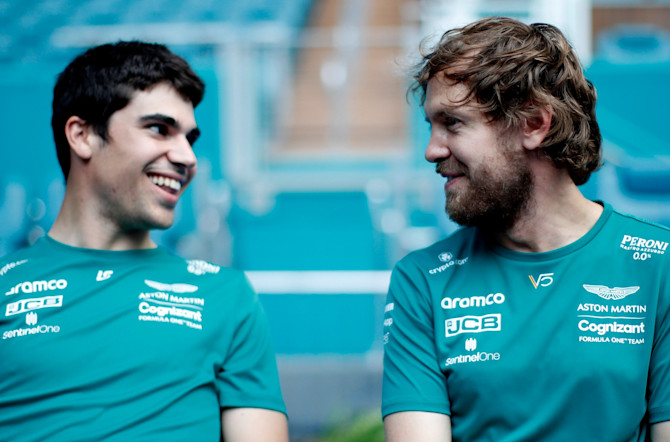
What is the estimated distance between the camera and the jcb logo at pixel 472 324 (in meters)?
1.83

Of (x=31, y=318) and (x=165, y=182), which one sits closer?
(x=31, y=318)

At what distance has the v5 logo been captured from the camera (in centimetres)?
184

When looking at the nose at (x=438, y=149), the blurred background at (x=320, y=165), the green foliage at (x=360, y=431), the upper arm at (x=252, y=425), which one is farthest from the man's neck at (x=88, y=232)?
the blurred background at (x=320, y=165)

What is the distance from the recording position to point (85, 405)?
6.19 feet

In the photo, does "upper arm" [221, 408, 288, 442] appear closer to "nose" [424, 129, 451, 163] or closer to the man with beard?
the man with beard

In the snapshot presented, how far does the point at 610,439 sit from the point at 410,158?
4.73 meters

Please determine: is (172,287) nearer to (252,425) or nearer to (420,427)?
(252,425)

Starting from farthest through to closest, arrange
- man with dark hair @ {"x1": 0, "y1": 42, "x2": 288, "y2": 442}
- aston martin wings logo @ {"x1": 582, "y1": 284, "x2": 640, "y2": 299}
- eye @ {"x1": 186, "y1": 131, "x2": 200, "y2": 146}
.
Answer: eye @ {"x1": 186, "y1": 131, "x2": 200, "y2": 146} → man with dark hair @ {"x1": 0, "y1": 42, "x2": 288, "y2": 442} → aston martin wings logo @ {"x1": 582, "y1": 284, "x2": 640, "y2": 299}

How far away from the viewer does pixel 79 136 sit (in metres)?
2.21

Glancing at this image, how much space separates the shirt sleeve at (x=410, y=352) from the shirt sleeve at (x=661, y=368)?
1.64ft

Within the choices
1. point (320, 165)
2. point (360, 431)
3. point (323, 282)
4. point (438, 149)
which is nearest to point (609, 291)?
point (438, 149)

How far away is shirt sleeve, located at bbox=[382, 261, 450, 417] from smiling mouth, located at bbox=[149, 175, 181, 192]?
29.2 inches

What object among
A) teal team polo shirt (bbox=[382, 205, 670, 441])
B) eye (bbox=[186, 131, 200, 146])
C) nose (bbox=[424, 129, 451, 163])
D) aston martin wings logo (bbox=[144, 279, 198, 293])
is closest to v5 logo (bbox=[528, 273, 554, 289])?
teal team polo shirt (bbox=[382, 205, 670, 441])

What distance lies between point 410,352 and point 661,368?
0.62 metres
